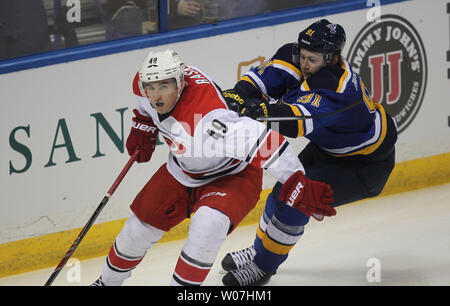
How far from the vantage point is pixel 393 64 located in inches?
199

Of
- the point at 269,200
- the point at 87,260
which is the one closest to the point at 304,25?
the point at 269,200

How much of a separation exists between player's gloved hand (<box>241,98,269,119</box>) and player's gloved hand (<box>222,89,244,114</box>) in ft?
0.06

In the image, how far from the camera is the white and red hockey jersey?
315cm

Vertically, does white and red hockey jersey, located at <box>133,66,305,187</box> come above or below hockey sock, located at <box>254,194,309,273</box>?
above

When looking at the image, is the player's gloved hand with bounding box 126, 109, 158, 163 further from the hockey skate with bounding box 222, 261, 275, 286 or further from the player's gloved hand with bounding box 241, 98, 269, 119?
the hockey skate with bounding box 222, 261, 275, 286

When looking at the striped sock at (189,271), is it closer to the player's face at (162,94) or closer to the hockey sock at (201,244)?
the hockey sock at (201,244)

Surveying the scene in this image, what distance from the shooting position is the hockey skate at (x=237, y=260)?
4.20 m

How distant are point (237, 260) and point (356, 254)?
61 cm

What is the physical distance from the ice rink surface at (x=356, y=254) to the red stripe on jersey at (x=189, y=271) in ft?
2.85

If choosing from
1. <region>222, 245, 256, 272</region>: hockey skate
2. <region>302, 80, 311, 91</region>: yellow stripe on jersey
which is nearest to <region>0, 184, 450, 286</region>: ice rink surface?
<region>222, 245, 256, 272</region>: hockey skate

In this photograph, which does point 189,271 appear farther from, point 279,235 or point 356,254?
point 356,254

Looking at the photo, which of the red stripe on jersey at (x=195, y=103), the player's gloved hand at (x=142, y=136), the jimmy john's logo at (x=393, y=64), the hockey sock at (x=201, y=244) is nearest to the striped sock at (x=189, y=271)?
the hockey sock at (x=201, y=244)

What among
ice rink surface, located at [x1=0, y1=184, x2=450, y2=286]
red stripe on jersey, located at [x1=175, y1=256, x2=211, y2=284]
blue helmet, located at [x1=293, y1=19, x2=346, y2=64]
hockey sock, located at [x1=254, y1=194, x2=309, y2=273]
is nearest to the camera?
red stripe on jersey, located at [x1=175, y1=256, x2=211, y2=284]

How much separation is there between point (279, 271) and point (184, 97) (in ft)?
4.30
